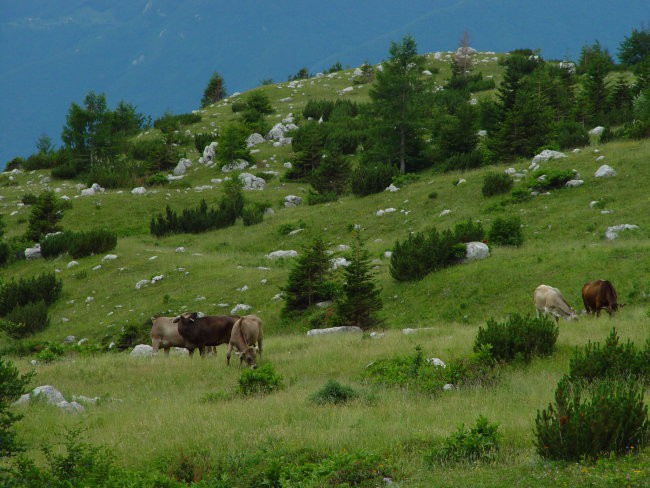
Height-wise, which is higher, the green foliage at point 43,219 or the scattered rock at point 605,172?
the green foliage at point 43,219

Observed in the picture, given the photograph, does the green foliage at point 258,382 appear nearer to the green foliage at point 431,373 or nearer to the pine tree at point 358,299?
the green foliage at point 431,373

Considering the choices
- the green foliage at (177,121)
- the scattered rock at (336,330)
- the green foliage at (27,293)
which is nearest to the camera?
the scattered rock at (336,330)

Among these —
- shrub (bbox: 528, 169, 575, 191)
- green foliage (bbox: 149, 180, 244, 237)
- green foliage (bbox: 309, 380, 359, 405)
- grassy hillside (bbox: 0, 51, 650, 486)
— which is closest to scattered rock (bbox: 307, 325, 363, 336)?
grassy hillside (bbox: 0, 51, 650, 486)

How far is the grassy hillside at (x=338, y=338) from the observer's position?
7555mm

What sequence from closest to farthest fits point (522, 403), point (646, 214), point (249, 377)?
1. point (522, 403)
2. point (249, 377)
3. point (646, 214)

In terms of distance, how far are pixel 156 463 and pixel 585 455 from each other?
16.8 ft

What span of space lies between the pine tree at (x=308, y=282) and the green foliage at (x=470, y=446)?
15112 millimetres

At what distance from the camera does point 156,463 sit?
23.6ft

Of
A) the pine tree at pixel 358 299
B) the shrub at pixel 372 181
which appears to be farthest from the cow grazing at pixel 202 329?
the shrub at pixel 372 181

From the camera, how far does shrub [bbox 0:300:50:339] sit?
80.5 ft

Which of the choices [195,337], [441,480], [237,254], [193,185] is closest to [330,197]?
[237,254]

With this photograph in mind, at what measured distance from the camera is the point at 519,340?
12.0 m

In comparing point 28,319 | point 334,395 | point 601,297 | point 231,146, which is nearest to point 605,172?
point 601,297

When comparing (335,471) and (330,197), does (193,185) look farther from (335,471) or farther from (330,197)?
(335,471)
